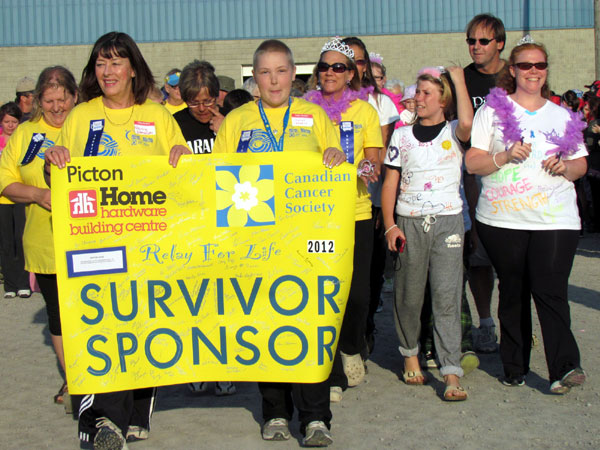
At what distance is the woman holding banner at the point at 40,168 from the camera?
4.99 meters

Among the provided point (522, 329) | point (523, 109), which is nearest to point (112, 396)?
point (522, 329)

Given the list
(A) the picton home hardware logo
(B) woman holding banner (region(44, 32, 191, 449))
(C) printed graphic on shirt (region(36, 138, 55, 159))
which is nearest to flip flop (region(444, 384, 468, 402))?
(B) woman holding banner (region(44, 32, 191, 449))

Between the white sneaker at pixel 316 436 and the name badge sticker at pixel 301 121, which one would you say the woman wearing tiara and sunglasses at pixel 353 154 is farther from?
the white sneaker at pixel 316 436

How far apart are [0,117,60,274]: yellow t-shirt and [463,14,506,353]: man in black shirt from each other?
9.93 ft

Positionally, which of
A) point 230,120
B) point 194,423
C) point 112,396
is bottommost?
point 194,423

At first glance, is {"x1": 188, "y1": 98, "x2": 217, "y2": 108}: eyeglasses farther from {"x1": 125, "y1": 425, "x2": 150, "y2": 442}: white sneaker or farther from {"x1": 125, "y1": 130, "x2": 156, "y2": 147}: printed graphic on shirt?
{"x1": 125, "y1": 425, "x2": 150, "y2": 442}: white sneaker

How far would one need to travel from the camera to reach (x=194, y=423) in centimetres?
490

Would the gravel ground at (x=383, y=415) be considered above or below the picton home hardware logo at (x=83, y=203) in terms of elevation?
below

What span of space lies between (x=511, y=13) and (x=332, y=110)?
22.9 meters

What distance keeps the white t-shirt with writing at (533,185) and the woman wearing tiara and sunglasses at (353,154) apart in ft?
2.65

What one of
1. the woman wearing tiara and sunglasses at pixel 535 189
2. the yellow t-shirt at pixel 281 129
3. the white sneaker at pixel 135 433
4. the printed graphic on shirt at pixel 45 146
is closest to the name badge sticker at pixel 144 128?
the yellow t-shirt at pixel 281 129

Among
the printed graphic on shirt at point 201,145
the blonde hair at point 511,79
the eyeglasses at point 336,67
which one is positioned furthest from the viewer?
the printed graphic on shirt at point 201,145

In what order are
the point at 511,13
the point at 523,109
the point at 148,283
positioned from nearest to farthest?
the point at 148,283 → the point at 523,109 → the point at 511,13

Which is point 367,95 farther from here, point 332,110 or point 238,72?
point 238,72
